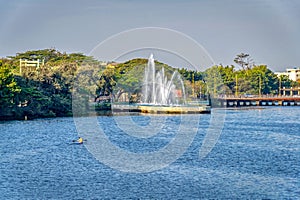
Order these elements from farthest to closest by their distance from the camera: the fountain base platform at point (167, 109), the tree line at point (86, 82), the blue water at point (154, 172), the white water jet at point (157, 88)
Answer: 1. the white water jet at point (157, 88)
2. the fountain base platform at point (167, 109)
3. the tree line at point (86, 82)
4. the blue water at point (154, 172)

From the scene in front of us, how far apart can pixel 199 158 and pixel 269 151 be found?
605 cm

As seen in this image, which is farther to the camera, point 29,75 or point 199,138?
point 29,75

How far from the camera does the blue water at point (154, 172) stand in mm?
26828

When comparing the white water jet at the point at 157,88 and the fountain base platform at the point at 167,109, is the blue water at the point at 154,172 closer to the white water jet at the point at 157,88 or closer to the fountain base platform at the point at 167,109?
the fountain base platform at the point at 167,109

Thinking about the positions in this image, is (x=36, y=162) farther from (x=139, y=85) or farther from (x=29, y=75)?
(x=139, y=85)

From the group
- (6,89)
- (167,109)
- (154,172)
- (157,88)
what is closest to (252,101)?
(157,88)

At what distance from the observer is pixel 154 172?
105ft

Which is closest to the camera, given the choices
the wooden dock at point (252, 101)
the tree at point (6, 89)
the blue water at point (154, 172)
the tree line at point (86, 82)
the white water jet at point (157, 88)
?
the blue water at point (154, 172)

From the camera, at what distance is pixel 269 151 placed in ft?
134

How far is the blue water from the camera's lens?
2683 centimetres

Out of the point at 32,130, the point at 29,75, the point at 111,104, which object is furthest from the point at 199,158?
the point at 111,104

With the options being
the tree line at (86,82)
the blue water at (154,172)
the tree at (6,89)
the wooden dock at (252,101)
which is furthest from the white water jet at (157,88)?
the blue water at (154,172)

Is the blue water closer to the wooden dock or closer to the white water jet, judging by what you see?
the white water jet

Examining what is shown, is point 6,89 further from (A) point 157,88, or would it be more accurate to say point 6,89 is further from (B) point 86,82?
(A) point 157,88
